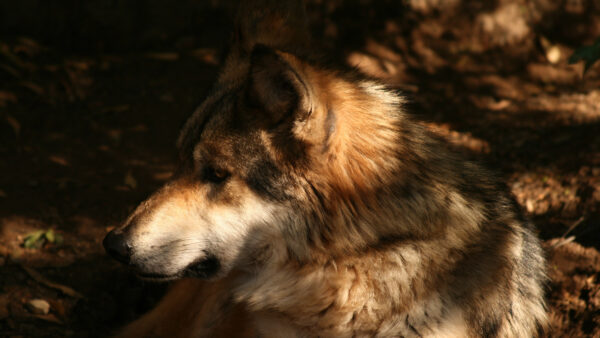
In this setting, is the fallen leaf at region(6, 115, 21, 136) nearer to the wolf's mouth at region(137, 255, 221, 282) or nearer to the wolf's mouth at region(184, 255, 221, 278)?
the wolf's mouth at region(137, 255, 221, 282)

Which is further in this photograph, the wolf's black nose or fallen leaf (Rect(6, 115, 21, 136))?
fallen leaf (Rect(6, 115, 21, 136))

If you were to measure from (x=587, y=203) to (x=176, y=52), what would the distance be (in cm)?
472

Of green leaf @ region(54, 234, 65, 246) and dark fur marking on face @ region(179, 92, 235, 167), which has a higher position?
dark fur marking on face @ region(179, 92, 235, 167)

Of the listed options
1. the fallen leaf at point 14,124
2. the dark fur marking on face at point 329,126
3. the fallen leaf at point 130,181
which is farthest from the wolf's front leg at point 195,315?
the fallen leaf at point 14,124

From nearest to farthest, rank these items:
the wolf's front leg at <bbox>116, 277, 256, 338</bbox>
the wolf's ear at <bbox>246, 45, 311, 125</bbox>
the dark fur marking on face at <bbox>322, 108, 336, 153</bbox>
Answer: the wolf's ear at <bbox>246, 45, 311, 125</bbox>, the dark fur marking on face at <bbox>322, 108, 336, 153</bbox>, the wolf's front leg at <bbox>116, 277, 256, 338</bbox>

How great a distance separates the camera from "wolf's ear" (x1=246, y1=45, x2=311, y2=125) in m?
2.42

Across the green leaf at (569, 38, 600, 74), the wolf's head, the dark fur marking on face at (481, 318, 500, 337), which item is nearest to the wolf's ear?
the wolf's head

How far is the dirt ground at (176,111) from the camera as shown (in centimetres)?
408

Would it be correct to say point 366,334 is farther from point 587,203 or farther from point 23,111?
point 23,111

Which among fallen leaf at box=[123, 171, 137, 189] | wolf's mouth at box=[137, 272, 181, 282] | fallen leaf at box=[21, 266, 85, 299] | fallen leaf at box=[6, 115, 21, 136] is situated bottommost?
fallen leaf at box=[21, 266, 85, 299]

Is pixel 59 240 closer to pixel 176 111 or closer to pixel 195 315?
pixel 195 315

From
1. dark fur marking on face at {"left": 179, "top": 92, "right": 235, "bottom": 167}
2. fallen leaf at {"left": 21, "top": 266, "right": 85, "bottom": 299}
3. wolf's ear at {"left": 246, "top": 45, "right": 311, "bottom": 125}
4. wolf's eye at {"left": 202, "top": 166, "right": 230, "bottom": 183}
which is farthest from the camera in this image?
fallen leaf at {"left": 21, "top": 266, "right": 85, "bottom": 299}

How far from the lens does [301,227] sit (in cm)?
278

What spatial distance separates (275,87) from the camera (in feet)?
8.45
